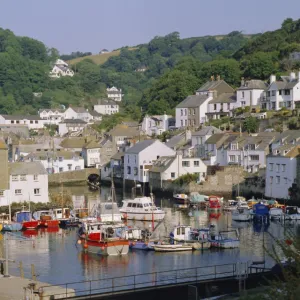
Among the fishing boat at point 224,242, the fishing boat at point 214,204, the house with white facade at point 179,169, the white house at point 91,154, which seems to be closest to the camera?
the fishing boat at point 224,242

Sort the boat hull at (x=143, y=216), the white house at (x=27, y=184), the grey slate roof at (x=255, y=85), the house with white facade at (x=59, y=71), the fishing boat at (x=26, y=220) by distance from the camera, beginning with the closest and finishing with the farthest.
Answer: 1. the fishing boat at (x=26, y=220)
2. the boat hull at (x=143, y=216)
3. the white house at (x=27, y=184)
4. the grey slate roof at (x=255, y=85)
5. the house with white facade at (x=59, y=71)

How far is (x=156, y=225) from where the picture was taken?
1699 inches

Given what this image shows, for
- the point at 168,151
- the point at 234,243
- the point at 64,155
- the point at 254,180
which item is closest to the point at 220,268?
the point at 234,243

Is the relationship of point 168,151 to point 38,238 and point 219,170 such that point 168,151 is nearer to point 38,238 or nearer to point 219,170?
point 219,170

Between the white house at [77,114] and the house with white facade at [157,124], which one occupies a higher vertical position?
the white house at [77,114]

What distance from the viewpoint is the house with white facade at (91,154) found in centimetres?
7744

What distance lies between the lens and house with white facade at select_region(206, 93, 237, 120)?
76.4 meters

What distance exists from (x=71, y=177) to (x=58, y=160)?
2715mm

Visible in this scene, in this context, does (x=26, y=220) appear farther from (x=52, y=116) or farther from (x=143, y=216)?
(x=52, y=116)

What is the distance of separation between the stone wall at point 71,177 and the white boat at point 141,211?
22461 mm

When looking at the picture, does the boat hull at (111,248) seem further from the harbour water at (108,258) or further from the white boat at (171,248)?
the white boat at (171,248)

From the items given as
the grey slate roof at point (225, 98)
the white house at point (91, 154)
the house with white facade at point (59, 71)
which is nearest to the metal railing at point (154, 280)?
the grey slate roof at point (225, 98)

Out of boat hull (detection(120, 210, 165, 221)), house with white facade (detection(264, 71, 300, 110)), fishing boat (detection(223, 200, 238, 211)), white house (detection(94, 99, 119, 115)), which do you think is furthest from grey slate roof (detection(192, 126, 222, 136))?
white house (detection(94, 99, 119, 115))

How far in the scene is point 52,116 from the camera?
12138 cm
